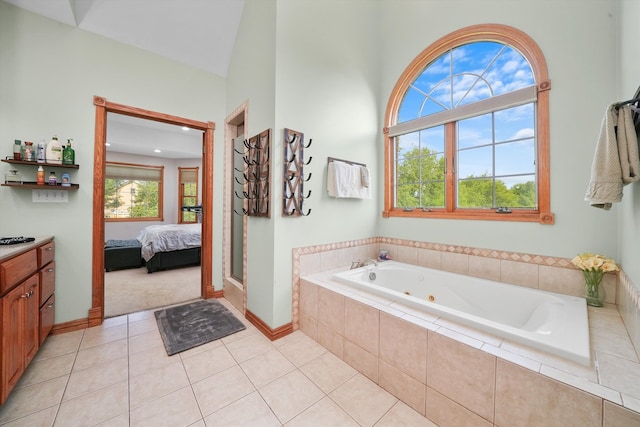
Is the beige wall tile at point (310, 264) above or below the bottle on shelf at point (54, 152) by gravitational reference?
below

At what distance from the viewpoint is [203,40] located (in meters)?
2.68

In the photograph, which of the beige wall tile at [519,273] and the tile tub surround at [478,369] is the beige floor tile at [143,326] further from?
the beige wall tile at [519,273]

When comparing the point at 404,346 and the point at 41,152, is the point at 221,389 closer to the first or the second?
the point at 404,346

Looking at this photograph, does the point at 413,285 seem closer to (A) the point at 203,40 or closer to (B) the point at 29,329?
(B) the point at 29,329

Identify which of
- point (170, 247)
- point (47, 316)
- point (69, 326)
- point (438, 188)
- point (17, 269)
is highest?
point (438, 188)

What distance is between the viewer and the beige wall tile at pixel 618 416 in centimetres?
78

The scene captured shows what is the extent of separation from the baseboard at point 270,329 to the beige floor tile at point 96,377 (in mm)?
939

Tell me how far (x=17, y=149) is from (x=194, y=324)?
2.02 m

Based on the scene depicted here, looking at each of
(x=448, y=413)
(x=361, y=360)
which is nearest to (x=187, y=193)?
(x=361, y=360)

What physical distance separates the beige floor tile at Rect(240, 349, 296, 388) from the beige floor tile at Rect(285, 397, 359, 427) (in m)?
0.35

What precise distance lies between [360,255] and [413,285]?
614mm

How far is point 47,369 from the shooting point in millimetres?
1635

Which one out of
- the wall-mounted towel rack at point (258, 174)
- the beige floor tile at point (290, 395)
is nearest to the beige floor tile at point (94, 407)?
the beige floor tile at point (290, 395)

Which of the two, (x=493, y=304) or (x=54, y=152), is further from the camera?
(x=54, y=152)
